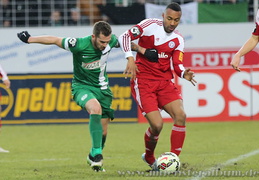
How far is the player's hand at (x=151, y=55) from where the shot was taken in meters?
8.75

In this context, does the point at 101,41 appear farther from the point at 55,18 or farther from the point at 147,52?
the point at 55,18

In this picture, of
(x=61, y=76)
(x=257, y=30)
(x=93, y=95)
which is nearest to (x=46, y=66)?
(x=61, y=76)

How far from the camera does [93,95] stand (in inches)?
349

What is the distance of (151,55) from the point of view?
8.76 metres

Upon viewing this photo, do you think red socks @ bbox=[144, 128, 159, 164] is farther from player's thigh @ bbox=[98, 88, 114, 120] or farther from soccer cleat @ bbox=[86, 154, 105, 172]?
soccer cleat @ bbox=[86, 154, 105, 172]

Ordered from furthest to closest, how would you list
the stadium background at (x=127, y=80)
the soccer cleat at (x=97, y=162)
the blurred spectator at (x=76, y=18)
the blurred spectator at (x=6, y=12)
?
1. the blurred spectator at (x=76, y=18)
2. the blurred spectator at (x=6, y=12)
3. the stadium background at (x=127, y=80)
4. the soccer cleat at (x=97, y=162)

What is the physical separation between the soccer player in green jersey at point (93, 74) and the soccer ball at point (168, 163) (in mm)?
697

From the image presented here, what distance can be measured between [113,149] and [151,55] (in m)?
3.75

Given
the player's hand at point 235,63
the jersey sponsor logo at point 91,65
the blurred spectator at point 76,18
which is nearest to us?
the player's hand at point 235,63

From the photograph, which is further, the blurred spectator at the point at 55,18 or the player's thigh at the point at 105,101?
the blurred spectator at the point at 55,18

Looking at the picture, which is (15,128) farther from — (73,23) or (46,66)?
(73,23)

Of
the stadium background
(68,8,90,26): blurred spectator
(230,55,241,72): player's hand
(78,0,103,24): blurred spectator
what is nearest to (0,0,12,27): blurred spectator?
the stadium background

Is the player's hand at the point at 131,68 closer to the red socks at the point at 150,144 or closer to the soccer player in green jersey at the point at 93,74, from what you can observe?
the soccer player in green jersey at the point at 93,74

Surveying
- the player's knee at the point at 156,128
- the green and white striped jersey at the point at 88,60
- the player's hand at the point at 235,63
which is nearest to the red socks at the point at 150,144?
the player's knee at the point at 156,128
